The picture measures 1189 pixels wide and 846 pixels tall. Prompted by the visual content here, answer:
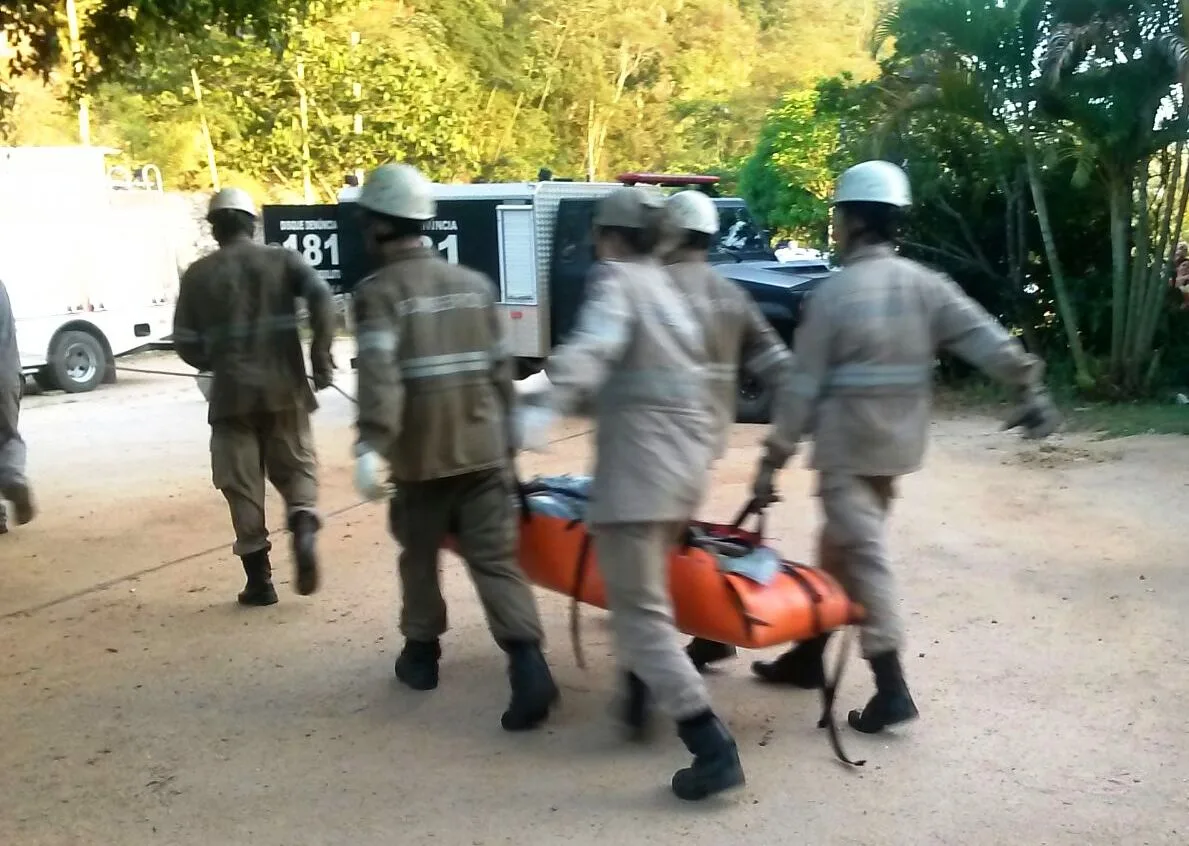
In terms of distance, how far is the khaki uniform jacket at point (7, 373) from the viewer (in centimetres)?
628

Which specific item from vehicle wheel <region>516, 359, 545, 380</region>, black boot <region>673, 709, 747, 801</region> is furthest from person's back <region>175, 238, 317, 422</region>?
vehicle wheel <region>516, 359, 545, 380</region>

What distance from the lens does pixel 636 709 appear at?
431 cm

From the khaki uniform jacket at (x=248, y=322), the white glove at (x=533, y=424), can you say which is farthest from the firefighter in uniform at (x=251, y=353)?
the white glove at (x=533, y=424)

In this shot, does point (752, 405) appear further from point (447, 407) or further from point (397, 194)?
point (397, 194)

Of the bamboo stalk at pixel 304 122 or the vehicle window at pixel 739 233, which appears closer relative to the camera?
the vehicle window at pixel 739 233

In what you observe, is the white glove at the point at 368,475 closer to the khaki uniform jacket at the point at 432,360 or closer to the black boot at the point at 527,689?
the khaki uniform jacket at the point at 432,360

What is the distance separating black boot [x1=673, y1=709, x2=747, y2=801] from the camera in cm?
378

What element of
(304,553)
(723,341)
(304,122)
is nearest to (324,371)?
(304,553)

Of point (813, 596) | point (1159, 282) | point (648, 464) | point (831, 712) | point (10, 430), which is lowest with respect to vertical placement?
point (831, 712)

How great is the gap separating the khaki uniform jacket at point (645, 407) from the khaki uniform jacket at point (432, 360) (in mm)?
725

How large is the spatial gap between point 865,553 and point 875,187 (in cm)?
124

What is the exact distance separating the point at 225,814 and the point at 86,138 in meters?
21.1

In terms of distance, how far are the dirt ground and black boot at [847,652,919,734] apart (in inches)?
2.8

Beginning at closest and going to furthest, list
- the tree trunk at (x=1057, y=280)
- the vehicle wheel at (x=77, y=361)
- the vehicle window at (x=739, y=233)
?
the tree trunk at (x=1057, y=280), the vehicle window at (x=739, y=233), the vehicle wheel at (x=77, y=361)
